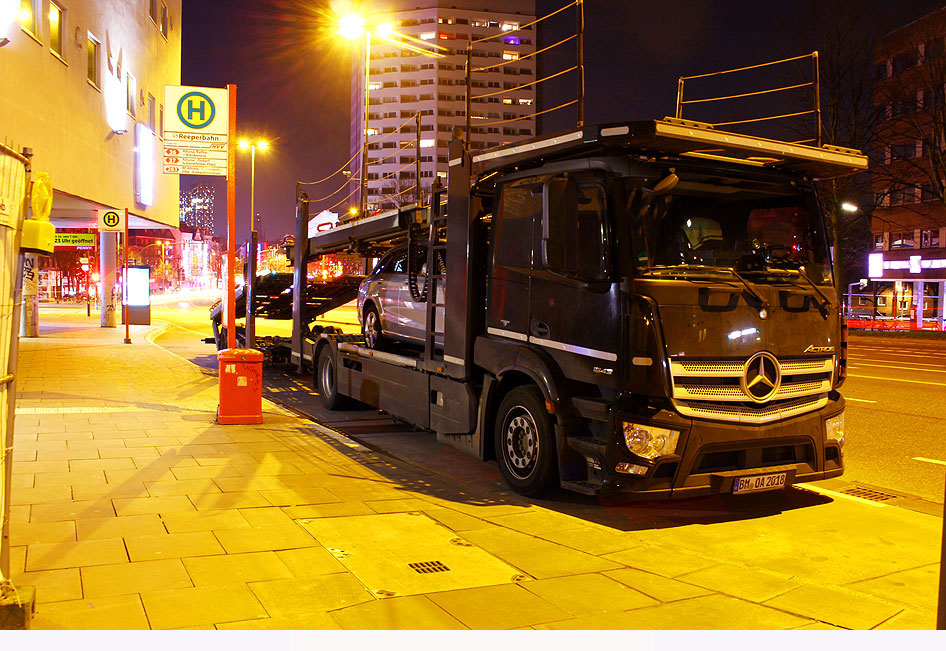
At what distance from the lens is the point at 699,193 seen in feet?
21.2

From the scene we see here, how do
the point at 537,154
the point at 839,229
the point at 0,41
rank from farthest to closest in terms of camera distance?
the point at 839,229 < the point at 0,41 < the point at 537,154

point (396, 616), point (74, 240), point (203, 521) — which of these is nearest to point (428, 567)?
point (396, 616)

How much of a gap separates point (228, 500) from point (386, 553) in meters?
1.74

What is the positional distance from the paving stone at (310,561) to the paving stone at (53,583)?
44.7 inches

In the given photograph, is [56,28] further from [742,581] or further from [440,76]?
[440,76]

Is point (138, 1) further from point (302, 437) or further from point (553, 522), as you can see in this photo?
point (553, 522)

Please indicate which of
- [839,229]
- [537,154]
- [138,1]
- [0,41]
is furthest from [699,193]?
[839,229]

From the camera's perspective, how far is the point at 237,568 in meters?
4.84

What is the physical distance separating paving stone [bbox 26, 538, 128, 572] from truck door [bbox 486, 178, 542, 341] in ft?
11.6

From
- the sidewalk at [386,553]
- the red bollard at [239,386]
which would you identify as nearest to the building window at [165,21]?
the red bollard at [239,386]

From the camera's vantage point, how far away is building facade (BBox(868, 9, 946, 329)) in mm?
35219

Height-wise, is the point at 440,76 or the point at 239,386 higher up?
the point at 440,76

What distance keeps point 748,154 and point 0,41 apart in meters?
13.3

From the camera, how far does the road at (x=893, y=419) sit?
8016 millimetres
